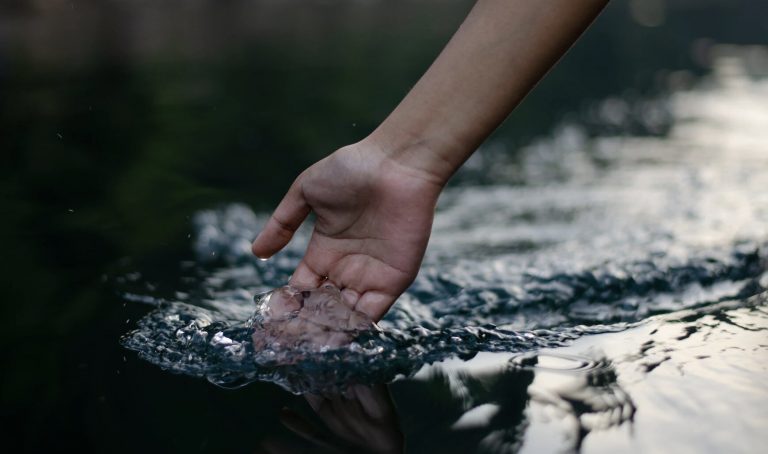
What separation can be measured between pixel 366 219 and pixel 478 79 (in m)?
0.47

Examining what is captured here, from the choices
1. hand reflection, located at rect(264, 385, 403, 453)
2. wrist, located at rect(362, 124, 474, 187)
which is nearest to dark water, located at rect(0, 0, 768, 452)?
hand reflection, located at rect(264, 385, 403, 453)

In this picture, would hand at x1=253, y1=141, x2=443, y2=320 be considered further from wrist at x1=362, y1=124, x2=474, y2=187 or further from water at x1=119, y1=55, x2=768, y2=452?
water at x1=119, y1=55, x2=768, y2=452

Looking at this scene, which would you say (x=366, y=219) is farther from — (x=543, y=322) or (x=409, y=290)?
(x=409, y=290)

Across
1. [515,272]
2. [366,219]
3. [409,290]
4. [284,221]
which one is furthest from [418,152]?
[515,272]

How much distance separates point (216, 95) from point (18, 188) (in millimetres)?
3316

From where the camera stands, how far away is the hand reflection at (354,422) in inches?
63.1

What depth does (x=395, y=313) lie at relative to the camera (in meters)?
2.71

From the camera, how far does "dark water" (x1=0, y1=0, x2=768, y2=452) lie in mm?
1729

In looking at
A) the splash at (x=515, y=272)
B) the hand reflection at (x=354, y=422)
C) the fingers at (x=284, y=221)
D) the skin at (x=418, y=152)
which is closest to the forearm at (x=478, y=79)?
the skin at (x=418, y=152)

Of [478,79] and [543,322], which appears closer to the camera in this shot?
[478,79]

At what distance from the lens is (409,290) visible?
2973mm

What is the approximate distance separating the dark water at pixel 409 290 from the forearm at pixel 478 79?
51 centimetres

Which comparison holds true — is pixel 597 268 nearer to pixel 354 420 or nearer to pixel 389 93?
pixel 354 420

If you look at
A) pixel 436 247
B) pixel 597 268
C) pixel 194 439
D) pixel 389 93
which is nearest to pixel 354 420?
pixel 194 439
